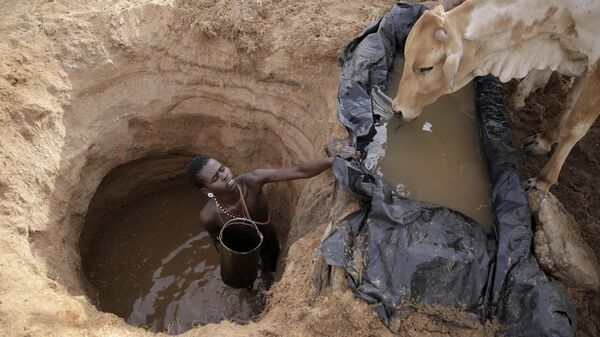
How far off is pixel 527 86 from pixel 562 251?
176 cm

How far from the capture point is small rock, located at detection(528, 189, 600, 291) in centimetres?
291

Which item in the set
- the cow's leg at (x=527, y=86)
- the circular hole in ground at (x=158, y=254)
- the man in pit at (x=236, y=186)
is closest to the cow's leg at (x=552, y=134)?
the cow's leg at (x=527, y=86)

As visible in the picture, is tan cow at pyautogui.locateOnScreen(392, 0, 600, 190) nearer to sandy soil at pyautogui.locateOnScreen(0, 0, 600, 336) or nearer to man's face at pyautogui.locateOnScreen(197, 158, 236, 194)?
sandy soil at pyautogui.locateOnScreen(0, 0, 600, 336)

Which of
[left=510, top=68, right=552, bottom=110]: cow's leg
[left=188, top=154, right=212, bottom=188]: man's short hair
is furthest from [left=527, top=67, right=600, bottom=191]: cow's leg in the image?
[left=188, top=154, right=212, bottom=188]: man's short hair

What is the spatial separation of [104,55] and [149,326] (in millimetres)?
2450

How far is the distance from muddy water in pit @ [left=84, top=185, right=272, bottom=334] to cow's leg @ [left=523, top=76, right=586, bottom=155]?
256 centimetres

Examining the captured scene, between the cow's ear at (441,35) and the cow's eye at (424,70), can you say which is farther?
the cow's eye at (424,70)

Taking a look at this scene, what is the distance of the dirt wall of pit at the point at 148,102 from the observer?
3.73 meters

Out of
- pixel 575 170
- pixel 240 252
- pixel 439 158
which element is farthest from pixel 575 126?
pixel 240 252

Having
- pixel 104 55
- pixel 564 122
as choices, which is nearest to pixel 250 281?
pixel 104 55

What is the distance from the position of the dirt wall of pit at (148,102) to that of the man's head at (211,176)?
26.2 inches

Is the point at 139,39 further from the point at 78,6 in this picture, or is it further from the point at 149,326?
the point at 149,326

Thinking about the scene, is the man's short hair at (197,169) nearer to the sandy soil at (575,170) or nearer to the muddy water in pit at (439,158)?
the muddy water in pit at (439,158)

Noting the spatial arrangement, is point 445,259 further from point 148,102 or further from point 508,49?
point 148,102
